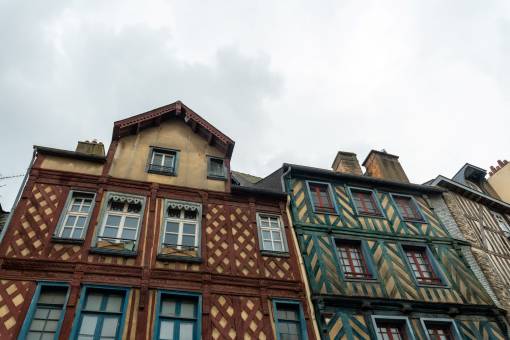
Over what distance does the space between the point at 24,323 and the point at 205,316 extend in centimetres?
332

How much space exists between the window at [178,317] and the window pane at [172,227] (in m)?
1.72

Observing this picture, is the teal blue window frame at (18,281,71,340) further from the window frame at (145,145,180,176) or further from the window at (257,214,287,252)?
the window at (257,214,287,252)

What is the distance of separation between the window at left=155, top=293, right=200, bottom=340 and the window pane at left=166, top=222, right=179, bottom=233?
1.72 m

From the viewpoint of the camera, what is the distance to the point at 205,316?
8.37m

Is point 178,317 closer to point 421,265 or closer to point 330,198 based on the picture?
point 330,198

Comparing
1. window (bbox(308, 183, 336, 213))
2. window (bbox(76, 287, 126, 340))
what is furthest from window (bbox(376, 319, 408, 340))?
window (bbox(76, 287, 126, 340))

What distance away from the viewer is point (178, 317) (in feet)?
27.2

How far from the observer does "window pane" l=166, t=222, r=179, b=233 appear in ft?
32.3

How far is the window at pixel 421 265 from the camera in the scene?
11.2 metres

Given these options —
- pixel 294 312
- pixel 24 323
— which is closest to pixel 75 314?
pixel 24 323

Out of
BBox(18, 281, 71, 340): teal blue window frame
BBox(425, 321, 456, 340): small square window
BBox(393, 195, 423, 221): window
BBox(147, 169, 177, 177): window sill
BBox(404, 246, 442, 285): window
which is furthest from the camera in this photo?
BBox(393, 195, 423, 221): window

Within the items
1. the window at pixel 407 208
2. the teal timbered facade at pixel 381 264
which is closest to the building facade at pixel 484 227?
the teal timbered facade at pixel 381 264

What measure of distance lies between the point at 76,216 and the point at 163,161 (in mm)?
2869

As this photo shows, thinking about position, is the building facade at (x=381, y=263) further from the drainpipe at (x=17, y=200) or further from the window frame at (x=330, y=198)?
the drainpipe at (x=17, y=200)
